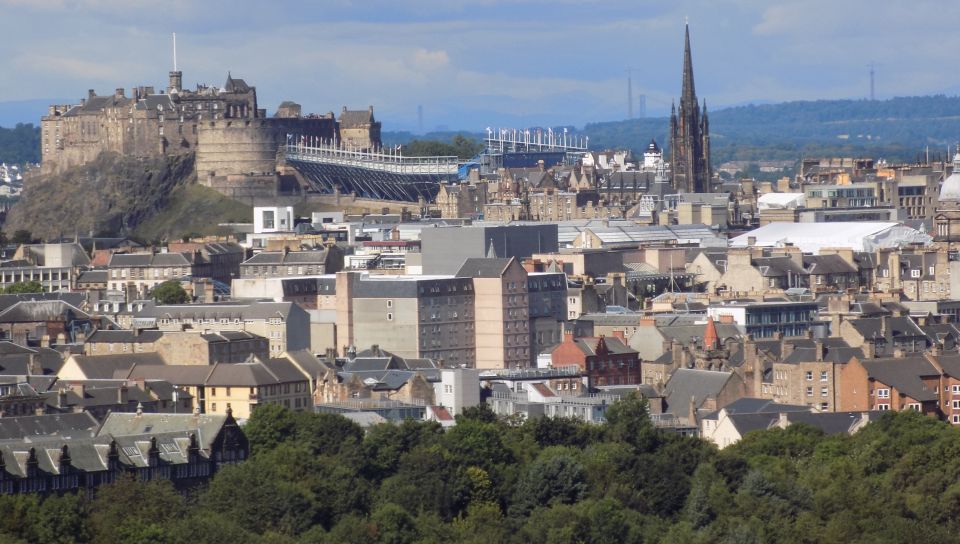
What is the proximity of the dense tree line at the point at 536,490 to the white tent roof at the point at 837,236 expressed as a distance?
63.0m

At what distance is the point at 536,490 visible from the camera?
8125 centimetres

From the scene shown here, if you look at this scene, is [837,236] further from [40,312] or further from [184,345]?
[184,345]

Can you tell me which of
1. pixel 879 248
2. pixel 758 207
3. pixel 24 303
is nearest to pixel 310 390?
pixel 24 303

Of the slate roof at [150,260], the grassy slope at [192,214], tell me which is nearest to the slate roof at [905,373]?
the slate roof at [150,260]

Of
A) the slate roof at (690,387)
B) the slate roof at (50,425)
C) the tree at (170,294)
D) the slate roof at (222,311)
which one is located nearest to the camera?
the slate roof at (50,425)

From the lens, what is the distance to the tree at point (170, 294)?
130 meters

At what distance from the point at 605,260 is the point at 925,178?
47.9 meters

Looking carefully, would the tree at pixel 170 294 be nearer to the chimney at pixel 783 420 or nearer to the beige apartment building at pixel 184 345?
the beige apartment building at pixel 184 345

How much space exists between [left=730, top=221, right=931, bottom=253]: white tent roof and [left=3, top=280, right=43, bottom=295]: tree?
38562mm

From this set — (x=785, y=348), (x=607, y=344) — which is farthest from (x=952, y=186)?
(x=785, y=348)

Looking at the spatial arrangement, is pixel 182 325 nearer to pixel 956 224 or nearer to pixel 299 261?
pixel 299 261

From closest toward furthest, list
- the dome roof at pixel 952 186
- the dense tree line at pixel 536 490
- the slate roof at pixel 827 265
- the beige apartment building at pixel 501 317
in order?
1. the dense tree line at pixel 536 490
2. the beige apartment building at pixel 501 317
3. the slate roof at pixel 827 265
4. the dome roof at pixel 952 186

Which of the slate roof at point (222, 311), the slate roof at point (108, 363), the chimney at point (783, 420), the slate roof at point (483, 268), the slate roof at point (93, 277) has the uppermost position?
the slate roof at point (483, 268)

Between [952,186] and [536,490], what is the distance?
102m
